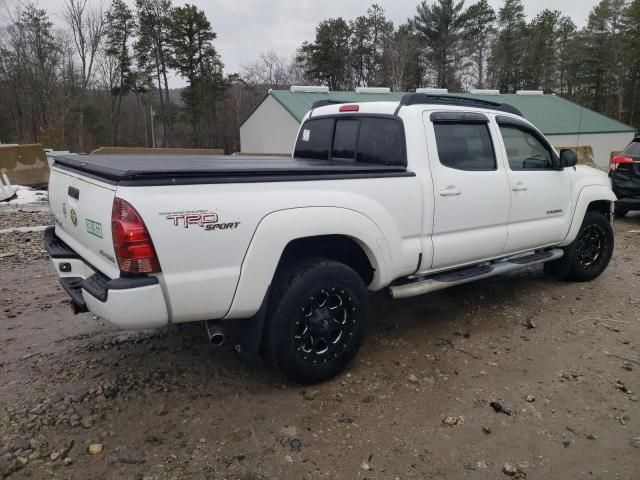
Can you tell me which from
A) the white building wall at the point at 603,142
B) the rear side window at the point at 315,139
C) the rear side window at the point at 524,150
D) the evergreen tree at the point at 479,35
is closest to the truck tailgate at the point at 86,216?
the rear side window at the point at 315,139

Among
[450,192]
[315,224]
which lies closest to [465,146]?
[450,192]

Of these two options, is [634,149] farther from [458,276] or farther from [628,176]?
[458,276]

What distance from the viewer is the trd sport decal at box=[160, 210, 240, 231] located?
260 centimetres

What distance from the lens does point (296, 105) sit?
2675 cm

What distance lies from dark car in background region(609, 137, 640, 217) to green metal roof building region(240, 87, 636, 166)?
57.4ft

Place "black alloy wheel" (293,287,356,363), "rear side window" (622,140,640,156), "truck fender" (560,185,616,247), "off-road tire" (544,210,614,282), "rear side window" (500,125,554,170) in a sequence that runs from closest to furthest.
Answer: "black alloy wheel" (293,287,356,363) → "rear side window" (500,125,554,170) → "truck fender" (560,185,616,247) → "off-road tire" (544,210,614,282) → "rear side window" (622,140,640,156)

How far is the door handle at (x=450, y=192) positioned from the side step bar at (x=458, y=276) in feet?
2.31

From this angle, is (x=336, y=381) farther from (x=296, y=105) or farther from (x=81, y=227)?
(x=296, y=105)

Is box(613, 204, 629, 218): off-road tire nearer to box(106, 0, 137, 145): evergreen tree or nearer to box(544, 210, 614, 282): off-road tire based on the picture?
box(544, 210, 614, 282): off-road tire

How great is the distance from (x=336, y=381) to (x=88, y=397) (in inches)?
67.0

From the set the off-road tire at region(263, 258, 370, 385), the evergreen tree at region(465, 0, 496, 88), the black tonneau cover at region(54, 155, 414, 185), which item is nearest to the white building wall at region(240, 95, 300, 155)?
the black tonneau cover at region(54, 155, 414, 185)

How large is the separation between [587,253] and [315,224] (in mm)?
4134

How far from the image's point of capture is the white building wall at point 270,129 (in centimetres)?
2783

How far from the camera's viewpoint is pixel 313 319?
331 centimetres
